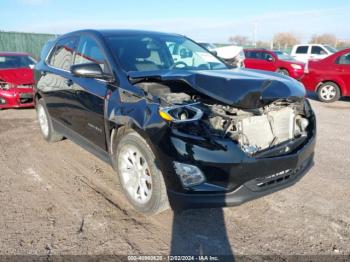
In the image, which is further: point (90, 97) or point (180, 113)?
point (90, 97)

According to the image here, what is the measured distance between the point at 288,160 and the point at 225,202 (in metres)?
0.71

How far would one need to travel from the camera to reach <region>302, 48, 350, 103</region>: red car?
29.2ft

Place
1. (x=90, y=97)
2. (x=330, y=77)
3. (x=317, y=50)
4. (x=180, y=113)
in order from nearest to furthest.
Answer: (x=180, y=113) → (x=90, y=97) → (x=330, y=77) → (x=317, y=50)

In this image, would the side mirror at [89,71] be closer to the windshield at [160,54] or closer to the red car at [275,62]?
the windshield at [160,54]

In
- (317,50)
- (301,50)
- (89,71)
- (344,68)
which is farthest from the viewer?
(301,50)

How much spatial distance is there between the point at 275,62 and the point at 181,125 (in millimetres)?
12492

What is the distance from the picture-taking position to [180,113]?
8.89ft

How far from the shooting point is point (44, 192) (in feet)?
11.9

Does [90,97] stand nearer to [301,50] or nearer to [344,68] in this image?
[344,68]

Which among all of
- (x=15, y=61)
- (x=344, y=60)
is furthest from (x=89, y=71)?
(x=344, y=60)

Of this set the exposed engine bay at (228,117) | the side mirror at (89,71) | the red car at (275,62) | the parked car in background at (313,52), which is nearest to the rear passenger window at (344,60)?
the red car at (275,62)

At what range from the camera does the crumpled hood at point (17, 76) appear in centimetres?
742

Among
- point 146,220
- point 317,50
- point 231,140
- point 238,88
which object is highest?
point 238,88

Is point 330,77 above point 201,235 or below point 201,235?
above
